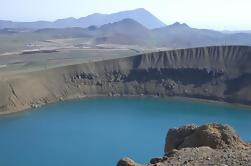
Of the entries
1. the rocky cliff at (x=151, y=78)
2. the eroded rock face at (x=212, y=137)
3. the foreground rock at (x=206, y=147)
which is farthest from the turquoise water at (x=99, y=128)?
the eroded rock face at (x=212, y=137)

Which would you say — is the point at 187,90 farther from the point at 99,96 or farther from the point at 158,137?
the point at 158,137

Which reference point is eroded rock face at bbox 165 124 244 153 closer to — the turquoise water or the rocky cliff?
the turquoise water

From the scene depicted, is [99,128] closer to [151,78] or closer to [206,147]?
[151,78]

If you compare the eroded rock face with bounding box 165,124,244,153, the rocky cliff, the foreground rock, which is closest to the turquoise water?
the rocky cliff

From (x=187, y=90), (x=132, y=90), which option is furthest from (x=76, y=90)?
(x=187, y=90)

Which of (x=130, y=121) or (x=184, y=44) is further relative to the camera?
(x=184, y=44)

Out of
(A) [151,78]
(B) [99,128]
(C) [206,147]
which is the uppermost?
(C) [206,147]

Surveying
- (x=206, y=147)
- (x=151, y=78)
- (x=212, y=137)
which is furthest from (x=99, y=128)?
(x=206, y=147)

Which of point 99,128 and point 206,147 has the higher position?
point 206,147
